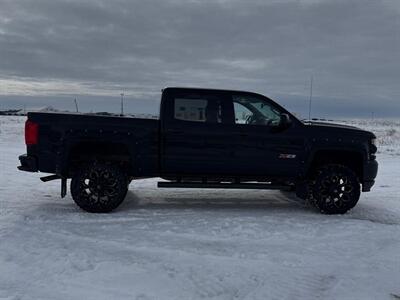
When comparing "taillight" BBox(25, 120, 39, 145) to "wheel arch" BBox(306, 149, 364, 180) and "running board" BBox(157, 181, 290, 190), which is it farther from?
"wheel arch" BBox(306, 149, 364, 180)

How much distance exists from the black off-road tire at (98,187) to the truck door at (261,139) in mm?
1861

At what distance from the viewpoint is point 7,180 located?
10.2 meters

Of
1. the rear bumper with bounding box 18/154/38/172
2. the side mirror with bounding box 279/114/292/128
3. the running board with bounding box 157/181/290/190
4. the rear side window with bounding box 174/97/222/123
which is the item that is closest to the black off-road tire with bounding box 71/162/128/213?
the rear bumper with bounding box 18/154/38/172

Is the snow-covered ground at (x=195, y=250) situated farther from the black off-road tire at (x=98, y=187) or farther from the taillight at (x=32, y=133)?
the taillight at (x=32, y=133)

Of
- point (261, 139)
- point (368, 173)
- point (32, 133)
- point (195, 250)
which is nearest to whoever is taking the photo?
point (195, 250)

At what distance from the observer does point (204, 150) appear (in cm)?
773

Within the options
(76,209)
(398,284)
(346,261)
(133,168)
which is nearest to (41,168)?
(76,209)

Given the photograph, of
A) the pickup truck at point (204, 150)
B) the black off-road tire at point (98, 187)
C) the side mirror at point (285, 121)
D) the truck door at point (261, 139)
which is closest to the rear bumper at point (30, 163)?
the pickup truck at point (204, 150)

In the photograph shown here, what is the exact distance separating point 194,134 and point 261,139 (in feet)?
3.47

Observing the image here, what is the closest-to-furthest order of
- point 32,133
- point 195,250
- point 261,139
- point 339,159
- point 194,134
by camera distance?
point 195,250
point 32,133
point 194,134
point 261,139
point 339,159

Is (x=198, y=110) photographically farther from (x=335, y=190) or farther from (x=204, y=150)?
(x=335, y=190)

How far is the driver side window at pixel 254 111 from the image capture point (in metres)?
7.85

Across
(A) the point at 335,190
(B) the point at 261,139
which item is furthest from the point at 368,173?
(B) the point at 261,139

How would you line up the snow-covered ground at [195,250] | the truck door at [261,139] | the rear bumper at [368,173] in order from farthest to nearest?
the rear bumper at [368,173] → the truck door at [261,139] → the snow-covered ground at [195,250]
